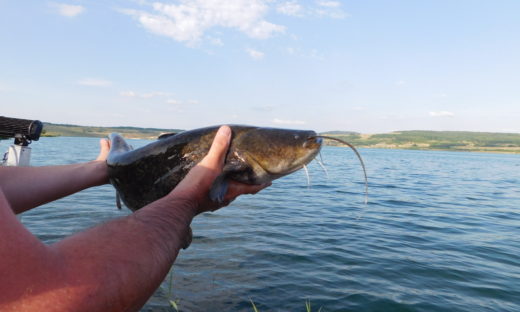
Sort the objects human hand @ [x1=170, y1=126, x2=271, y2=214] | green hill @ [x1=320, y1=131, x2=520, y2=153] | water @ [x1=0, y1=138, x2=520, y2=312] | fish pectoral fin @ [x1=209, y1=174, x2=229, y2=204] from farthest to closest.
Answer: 1. green hill @ [x1=320, y1=131, x2=520, y2=153]
2. water @ [x1=0, y1=138, x2=520, y2=312]
3. fish pectoral fin @ [x1=209, y1=174, x2=229, y2=204]
4. human hand @ [x1=170, y1=126, x2=271, y2=214]

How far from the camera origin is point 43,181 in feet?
9.36

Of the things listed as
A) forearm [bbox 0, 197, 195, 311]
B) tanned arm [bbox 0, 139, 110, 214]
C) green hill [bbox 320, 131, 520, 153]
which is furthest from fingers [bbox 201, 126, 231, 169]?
green hill [bbox 320, 131, 520, 153]

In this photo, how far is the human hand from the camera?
2160mm

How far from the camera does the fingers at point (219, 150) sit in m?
2.73

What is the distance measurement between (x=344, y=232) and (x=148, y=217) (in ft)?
32.7

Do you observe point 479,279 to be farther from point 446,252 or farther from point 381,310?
point 381,310

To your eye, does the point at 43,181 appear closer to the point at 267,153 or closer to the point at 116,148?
the point at 116,148

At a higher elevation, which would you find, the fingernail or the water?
the fingernail

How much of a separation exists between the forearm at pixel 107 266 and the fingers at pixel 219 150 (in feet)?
3.85

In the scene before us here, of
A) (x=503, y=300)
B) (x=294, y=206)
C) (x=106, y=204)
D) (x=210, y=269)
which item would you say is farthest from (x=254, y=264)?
(x=106, y=204)

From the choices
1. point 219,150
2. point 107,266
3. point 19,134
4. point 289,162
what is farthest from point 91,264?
point 19,134

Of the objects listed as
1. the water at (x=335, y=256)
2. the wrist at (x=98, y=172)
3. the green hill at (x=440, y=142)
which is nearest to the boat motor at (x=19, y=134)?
the wrist at (x=98, y=172)

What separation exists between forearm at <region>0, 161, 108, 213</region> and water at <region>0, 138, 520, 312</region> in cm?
333

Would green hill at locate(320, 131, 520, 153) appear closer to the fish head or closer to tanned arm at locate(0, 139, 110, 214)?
the fish head
